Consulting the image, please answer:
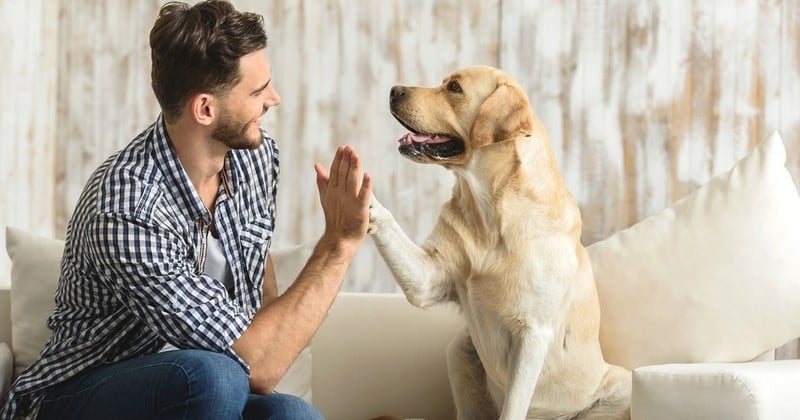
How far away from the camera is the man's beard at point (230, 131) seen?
1.77 m

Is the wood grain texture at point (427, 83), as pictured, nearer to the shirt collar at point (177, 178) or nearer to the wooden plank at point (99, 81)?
the wooden plank at point (99, 81)

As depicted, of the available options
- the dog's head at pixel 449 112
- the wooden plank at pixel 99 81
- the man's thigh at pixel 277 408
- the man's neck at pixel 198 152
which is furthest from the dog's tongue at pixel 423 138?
the wooden plank at pixel 99 81

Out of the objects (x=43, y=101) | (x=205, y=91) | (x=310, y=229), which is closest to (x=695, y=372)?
(x=205, y=91)

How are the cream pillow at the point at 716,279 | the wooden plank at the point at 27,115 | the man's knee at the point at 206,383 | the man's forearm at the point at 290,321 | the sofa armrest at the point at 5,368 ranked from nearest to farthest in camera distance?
the man's knee at the point at 206,383, the man's forearm at the point at 290,321, the sofa armrest at the point at 5,368, the cream pillow at the point at 716,279, the wooden plank at the point at 27,115

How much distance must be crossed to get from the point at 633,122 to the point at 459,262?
3.26 feet

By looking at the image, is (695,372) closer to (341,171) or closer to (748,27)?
(341,171)

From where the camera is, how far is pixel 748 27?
8.66 ft

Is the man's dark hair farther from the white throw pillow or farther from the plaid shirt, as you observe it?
the white throw pillow

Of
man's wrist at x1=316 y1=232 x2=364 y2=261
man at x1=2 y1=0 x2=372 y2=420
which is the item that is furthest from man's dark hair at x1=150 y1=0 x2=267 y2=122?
man's wrist at x1=316 y1=232 x2=364 y2=261

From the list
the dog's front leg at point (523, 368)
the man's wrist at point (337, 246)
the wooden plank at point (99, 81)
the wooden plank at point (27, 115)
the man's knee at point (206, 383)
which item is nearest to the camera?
the man's knee at point (206, 383)

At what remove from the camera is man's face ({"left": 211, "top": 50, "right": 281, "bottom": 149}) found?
1769mm

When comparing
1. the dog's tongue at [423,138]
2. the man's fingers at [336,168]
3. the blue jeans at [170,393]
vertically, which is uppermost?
the dog's tongue at [423,138]

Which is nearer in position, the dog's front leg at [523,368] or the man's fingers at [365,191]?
the man's fingers at [365,191]

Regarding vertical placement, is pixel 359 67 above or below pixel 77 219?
above
